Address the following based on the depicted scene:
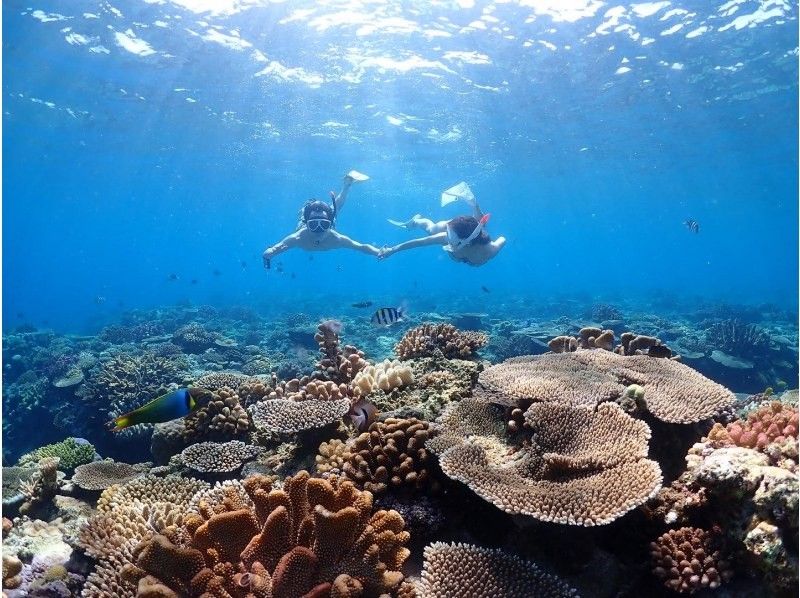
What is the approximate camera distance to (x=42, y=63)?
23234 millimetres

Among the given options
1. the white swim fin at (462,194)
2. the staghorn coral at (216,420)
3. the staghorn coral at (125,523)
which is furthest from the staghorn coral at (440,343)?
the white swim fin at (462,194)

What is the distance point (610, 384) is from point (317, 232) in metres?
9.57

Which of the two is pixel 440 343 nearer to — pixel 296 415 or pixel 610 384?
pixel 296 415

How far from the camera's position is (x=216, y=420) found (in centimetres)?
669

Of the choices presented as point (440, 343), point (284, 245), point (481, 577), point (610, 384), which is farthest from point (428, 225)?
point (481, 577)

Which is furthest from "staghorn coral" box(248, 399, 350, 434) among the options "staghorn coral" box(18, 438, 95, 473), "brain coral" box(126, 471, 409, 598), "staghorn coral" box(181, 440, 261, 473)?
"staghorn coral" box(18, 438, 95, 473)

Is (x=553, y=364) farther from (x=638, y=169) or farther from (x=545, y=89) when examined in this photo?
(x=638, y=169)

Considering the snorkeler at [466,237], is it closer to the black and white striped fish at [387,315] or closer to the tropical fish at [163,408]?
the black and white striped fish at [387,315]

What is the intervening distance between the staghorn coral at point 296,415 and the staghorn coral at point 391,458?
77 cm

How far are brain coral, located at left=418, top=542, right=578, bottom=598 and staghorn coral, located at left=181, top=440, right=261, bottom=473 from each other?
3.05 meters

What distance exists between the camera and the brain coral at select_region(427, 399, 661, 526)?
329 cm

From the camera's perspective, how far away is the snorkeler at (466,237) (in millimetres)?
9992

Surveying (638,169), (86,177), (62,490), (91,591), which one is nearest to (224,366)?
(62,490)

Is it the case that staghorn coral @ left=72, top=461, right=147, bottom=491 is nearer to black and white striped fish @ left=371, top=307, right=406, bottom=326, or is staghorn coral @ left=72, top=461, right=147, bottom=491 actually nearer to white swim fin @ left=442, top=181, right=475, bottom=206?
black and white striped fish @ left=371, top=307, right=406, bottom=326
